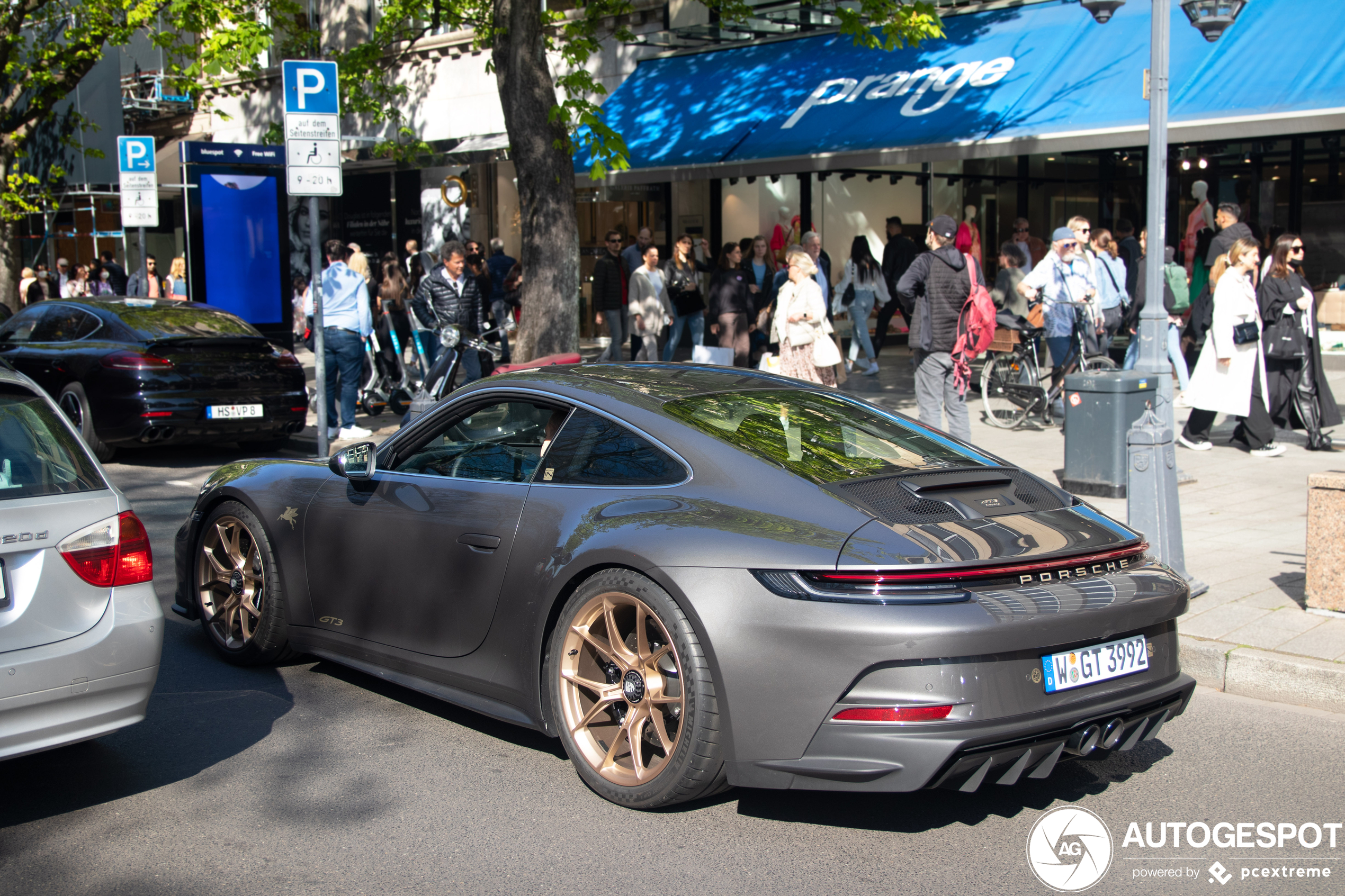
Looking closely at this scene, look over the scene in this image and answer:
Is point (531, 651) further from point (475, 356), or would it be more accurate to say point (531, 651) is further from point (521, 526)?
point (475, 356)

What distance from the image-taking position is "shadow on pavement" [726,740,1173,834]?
3.94 m

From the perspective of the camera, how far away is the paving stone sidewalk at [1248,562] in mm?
5285

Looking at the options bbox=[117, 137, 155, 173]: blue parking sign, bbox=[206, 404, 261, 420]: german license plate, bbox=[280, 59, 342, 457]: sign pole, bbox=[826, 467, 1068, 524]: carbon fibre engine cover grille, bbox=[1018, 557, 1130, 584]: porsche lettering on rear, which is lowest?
bbox=[206, 404, 261, 420]: german license plate

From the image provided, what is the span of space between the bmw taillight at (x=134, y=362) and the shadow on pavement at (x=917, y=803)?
29.6 ft

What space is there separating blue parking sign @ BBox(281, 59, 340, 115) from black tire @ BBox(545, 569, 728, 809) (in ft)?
24.1

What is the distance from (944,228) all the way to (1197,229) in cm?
887

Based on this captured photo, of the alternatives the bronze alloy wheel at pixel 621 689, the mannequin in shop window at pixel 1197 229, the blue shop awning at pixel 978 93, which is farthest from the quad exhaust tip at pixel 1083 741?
the mannequin in shop window at pixel 1197 229

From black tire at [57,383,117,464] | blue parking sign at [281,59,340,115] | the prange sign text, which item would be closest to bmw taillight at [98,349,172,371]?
black tire at [57,383,117,464]

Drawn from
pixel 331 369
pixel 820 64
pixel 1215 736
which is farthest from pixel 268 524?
pixel 820 64

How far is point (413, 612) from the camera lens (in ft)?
15.5

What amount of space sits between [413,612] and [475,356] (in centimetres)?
889

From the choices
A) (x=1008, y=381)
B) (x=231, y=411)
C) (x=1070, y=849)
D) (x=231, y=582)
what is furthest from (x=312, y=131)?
(x=1070, y=849)

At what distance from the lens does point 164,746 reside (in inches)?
184

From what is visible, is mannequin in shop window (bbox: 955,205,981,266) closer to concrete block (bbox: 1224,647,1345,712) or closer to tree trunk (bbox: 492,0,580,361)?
tree trunk (bbox: 492,0,580,361)
